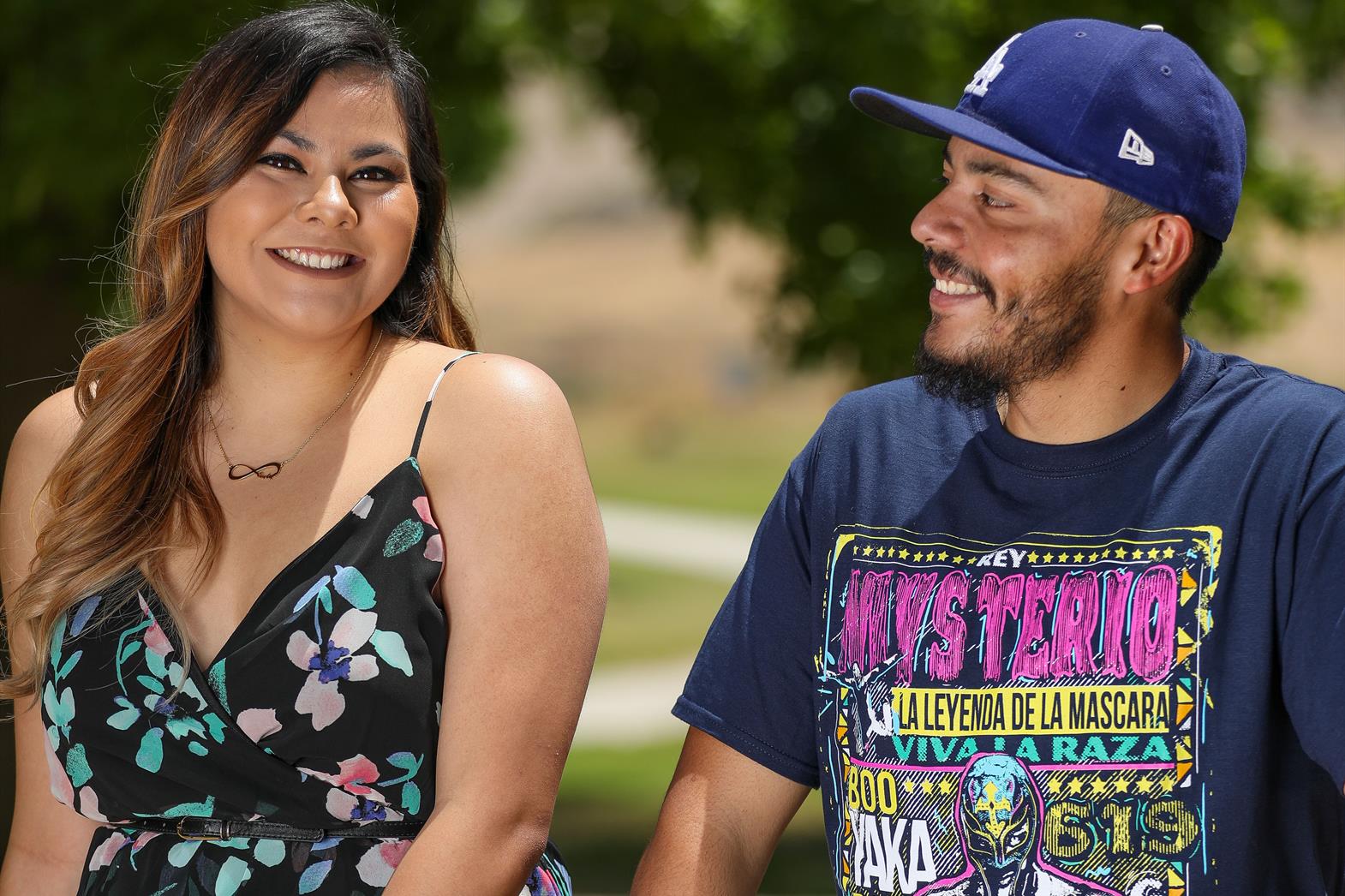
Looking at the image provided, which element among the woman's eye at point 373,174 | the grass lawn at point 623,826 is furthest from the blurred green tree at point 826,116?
the woman's eye at point 373,174

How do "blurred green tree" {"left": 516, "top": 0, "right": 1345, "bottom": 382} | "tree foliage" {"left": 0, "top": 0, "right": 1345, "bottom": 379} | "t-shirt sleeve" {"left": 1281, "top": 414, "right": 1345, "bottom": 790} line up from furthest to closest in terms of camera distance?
"blurred green tree" {"left": 516, "top": 0, "right": 1345, "bottom": 382}
"tree foliage" {"left": 0, "top": 0, "right": 1345, "bottom": 379}
"t-shirt sleeve" {"left": 1281, "top": 414, "right": 1345, "bottom": 790}

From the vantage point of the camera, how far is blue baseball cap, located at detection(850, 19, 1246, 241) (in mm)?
1961

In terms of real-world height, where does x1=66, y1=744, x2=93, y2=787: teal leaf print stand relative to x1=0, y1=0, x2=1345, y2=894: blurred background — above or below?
below

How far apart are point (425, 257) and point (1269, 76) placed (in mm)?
4156

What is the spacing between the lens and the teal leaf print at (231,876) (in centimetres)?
203

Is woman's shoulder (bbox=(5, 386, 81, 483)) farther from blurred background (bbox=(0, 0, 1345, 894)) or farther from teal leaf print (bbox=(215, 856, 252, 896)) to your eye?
blurred background (bbox=(0, 0, 1345, 894))

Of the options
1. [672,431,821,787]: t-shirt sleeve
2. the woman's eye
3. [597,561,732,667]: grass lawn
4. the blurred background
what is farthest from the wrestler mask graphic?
[597,561,732,667]: grass lawn

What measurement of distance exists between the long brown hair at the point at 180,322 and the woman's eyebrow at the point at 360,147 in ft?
0.06

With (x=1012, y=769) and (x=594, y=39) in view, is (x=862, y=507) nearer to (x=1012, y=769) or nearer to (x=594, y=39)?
(x=1012, y=769)

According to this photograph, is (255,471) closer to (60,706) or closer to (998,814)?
(60,706)

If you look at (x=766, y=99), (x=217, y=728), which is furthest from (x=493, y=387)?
(x=766, y=99)

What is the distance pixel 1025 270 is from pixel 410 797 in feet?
3.27

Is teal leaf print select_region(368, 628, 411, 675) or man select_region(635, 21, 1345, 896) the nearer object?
man select_region(635, 21, 1345, 896)

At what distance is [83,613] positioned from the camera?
216cm
